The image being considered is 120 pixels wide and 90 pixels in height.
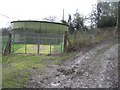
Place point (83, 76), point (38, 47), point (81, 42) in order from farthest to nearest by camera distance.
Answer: point (81, 42) < point (38, 47) < point (83, 76)

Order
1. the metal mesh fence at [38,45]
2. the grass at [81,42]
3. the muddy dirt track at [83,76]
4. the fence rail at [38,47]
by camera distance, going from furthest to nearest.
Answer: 1. the metal mesh fence at [38,45]
2. the fence rail at [38,47]
3. the grass at [81,42]
4. the muddy dirt track at [83,76]

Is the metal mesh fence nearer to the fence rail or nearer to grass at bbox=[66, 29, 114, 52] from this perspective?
the fence rail

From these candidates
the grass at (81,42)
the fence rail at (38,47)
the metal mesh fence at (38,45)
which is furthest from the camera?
the metal mesh fence at (38,45)

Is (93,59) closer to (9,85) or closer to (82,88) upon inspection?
(82,88)

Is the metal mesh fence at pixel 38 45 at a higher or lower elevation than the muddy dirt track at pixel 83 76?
higher

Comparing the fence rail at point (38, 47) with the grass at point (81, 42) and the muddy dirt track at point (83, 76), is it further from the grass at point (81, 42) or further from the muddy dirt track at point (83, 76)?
the muddy dirt track at point (83, 76)

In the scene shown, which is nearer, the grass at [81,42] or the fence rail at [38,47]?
the grass at [81,42]

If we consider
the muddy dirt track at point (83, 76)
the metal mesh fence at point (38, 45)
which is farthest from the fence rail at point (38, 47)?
the muddy dirt track at point (83, 76)

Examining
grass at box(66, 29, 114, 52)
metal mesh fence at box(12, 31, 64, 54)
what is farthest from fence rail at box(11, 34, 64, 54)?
grass at box(66, 29, 114, 52)

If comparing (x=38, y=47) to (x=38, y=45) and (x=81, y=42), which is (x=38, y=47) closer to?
(x=38, y=45)

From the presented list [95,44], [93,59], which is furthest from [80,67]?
[95,44]

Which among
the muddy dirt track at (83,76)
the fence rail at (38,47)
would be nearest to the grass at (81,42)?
the fence rail at (38,47)

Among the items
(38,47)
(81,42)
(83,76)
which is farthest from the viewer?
(81,42)

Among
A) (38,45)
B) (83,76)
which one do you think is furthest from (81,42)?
(83,76)
